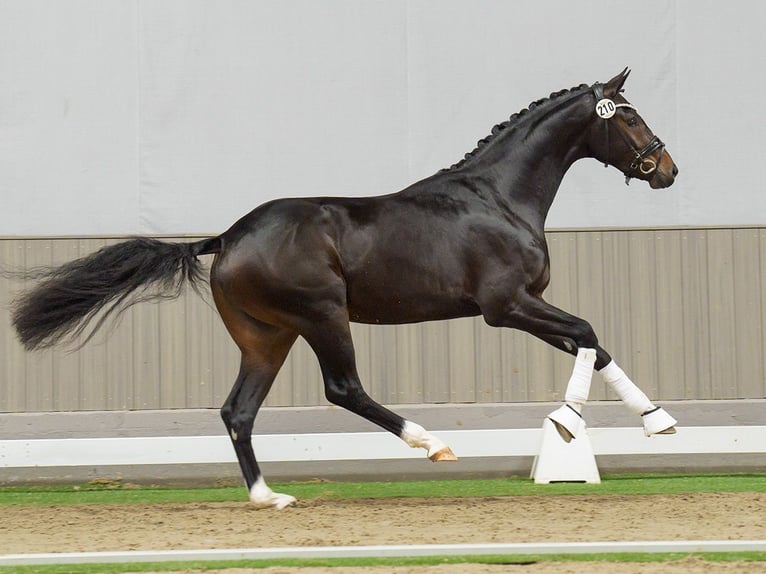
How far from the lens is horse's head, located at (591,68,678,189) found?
245 inches

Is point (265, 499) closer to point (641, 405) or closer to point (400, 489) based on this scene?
point (400, 489)

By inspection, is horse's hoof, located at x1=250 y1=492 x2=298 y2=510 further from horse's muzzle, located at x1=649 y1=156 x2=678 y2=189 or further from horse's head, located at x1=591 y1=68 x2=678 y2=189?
horse's muzzle, located at x1=649 y1=156 x2=678 y2=189

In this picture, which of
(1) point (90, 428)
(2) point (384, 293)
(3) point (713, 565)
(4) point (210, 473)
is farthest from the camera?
(1) point (90, 428)

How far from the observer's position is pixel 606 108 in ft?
20.4

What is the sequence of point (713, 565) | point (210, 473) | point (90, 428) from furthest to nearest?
point (90, 428) → point (210, 473) → point (713, 565)

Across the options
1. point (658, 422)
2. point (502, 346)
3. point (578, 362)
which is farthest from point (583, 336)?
point (502, 346)

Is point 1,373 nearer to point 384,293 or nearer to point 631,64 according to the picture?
point 384,293

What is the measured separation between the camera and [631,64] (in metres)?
8.84

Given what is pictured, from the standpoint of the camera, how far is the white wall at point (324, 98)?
872 cm

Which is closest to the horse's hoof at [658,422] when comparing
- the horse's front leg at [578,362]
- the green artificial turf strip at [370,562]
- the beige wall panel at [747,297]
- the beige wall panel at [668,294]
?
the horse's front leg at [578,362]

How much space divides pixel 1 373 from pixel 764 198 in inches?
241

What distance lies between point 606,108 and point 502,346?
2939 millimetres

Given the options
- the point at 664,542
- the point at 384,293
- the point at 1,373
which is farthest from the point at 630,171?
the point at 1,373

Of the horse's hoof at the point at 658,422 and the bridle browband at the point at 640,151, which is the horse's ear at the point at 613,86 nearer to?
the bridle browband at the point at 640,151
